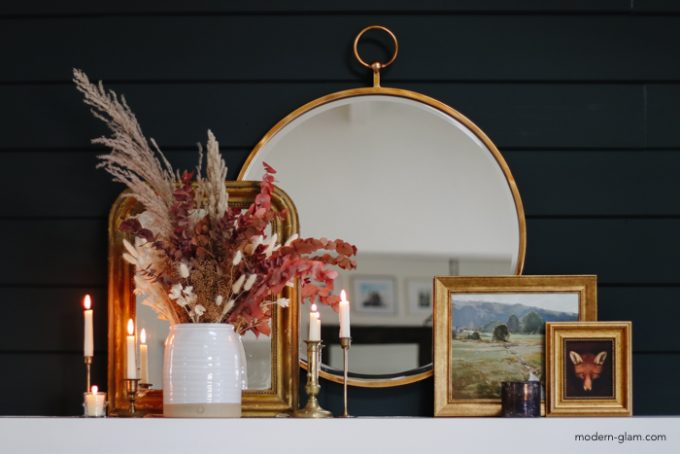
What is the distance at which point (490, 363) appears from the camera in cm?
251

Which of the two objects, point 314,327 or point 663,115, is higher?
point 663,115

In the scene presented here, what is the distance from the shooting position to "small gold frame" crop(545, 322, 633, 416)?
7.79 ft

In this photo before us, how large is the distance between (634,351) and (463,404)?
1.47 feet

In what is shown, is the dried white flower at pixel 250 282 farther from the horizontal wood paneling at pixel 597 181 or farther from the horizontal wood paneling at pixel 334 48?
the horizontal wood paneling at pixel 597 181

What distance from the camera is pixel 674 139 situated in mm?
2678

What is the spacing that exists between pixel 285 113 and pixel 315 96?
0.09 m

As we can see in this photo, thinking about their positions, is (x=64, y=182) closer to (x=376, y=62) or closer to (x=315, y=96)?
(x=315, y=96)

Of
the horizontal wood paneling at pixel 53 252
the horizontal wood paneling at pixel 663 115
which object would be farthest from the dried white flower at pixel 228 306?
the horizontal wood paneling at pixel 663 115

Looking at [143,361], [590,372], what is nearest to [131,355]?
[143,361]

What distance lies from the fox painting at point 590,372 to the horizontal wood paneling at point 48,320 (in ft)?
3.60

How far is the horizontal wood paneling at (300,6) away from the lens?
271 cm
